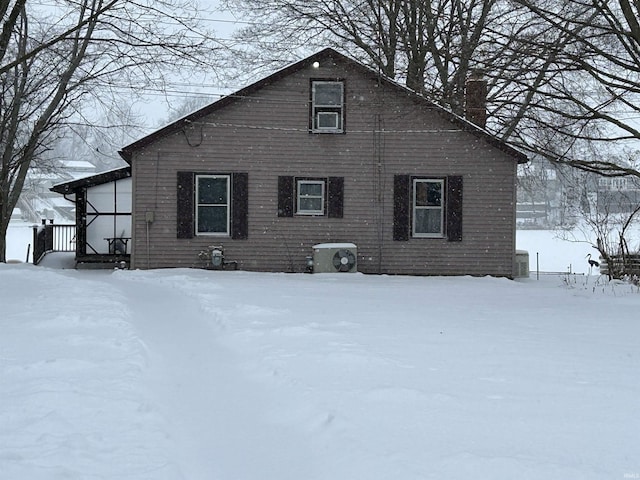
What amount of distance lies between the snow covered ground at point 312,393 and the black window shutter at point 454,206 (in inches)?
316

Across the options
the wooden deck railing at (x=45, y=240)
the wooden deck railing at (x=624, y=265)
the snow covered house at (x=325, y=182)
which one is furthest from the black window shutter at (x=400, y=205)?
the wooden deck railing at (x=45, y=240)

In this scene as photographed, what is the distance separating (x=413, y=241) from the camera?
18750 millimetres

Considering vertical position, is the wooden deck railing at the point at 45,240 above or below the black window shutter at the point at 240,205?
below

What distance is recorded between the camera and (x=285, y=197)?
1841 centimetres

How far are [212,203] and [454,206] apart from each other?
6.53 meters

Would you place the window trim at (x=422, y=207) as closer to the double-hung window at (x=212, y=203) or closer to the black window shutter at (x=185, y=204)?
the double-hung window at (x=212, y=203)

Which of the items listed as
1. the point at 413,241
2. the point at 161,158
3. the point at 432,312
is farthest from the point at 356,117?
the point at 432,312

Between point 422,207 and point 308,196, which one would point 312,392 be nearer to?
point 308,196

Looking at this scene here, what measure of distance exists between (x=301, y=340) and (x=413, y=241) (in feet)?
37.6

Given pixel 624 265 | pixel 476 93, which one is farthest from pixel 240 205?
pixel 624 265

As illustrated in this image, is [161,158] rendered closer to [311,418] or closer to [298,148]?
[298,148]

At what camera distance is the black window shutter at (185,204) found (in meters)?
18.2

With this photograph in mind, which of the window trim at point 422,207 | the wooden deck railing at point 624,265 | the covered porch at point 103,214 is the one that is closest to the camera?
the window trim at point 422,207

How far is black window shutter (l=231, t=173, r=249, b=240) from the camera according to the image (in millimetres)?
18344
